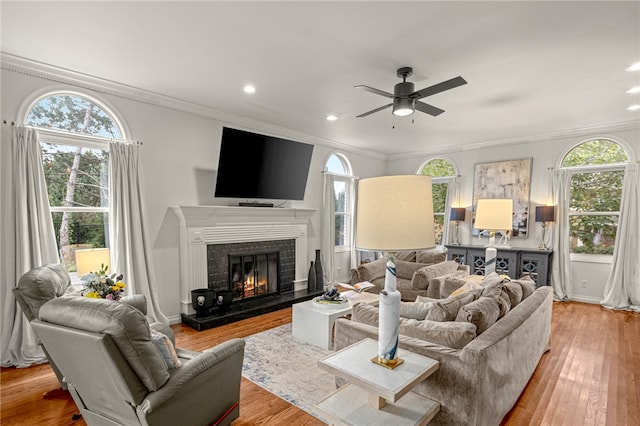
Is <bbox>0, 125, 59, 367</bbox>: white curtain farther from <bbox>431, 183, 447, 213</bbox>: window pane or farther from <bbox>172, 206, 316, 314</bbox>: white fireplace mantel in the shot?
<bbox>431, 183, 447, 213</bbox>: window pane

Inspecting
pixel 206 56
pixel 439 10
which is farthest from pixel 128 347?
pixel 439 10

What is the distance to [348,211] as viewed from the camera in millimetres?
6859

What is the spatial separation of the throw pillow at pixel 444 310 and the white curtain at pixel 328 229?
12.9 feet

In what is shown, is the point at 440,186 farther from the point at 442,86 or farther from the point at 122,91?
the point at 122,91

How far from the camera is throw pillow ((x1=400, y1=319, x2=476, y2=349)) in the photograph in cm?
191

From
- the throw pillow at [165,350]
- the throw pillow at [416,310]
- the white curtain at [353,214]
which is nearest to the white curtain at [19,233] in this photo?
the throw pillow at [165,350]

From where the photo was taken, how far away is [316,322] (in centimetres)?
347

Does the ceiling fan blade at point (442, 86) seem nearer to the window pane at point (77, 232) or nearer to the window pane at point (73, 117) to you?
the window pane at point (73, 117)

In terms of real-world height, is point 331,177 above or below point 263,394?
above

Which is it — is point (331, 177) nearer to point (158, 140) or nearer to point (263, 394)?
point (158, 140)

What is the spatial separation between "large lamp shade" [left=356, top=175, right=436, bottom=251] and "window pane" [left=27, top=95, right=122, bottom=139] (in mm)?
3523

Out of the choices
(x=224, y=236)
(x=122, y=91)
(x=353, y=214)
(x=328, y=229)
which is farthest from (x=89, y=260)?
(x=353, y=214)

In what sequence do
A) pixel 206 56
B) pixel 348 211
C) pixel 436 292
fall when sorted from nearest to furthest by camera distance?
pixel 206 56 < pixel 436 292 < pixel 348 211

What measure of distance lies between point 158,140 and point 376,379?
12.4 feet
